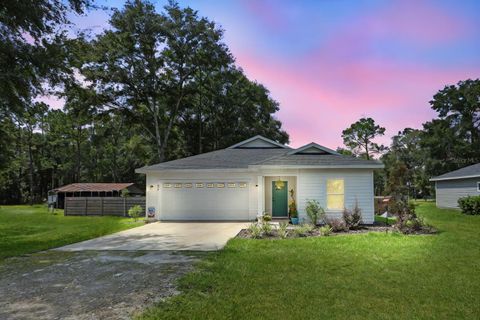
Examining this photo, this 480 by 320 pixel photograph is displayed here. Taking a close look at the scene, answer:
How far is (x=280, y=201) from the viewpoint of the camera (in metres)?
15.0

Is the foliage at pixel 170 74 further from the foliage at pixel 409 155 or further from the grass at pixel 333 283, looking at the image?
the grass at pixel 333 283

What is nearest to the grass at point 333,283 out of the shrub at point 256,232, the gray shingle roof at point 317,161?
the shrub at point 256,232

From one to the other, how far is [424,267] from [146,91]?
26772mm

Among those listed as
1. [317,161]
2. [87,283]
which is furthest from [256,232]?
[87,283]

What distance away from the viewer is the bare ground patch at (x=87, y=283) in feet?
13.7

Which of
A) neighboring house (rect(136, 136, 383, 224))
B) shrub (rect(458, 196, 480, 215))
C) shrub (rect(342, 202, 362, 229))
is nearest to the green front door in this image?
neighboring house (rect(136, 136, 383, 224))

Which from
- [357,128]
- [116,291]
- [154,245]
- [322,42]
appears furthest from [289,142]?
[116,291]

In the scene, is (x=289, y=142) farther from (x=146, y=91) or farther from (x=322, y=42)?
(x=322, y=42)

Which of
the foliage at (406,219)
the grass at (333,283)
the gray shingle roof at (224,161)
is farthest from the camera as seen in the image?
the gray shingle roof at (224,161)

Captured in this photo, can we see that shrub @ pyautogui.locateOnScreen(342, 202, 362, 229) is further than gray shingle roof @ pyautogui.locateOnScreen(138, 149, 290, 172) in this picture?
No

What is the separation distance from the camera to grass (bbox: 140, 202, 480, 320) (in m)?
4.08

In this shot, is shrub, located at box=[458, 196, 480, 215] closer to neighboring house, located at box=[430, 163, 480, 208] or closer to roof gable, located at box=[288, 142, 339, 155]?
neighboring house, located at box=[430, 163, 480, 208]

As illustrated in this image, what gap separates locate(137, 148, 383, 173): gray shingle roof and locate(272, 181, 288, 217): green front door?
4.88ft

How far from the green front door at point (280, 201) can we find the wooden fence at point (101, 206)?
8388 millimetres
